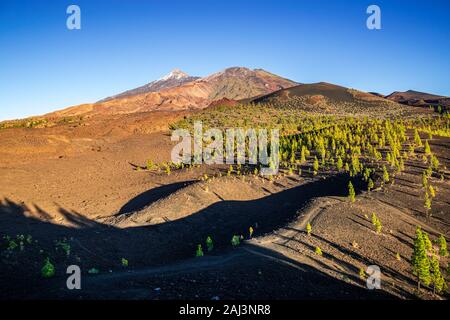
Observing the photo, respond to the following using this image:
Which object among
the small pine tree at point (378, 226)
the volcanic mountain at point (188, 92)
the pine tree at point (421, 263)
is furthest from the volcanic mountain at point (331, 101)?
the pine tree at point (421, 263)

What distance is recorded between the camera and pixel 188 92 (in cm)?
11312

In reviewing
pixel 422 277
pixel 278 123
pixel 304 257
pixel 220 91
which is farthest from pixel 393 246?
pixel 220 91

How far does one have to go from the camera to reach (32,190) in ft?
97.5

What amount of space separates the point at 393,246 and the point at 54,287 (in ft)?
53.0

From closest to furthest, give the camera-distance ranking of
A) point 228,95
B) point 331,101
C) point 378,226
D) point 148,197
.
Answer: point 378,226
point 148,197
point 331,101
point 228,95

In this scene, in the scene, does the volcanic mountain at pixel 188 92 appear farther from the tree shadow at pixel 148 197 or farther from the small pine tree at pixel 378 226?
the small pine tree at pixel 378 226

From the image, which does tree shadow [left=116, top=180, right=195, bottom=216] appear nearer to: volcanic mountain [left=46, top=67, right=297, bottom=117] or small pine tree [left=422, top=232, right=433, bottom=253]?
small pine tree [left=422, top=232, right=433, bottom=253]

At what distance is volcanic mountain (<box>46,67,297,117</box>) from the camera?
79.4 meters

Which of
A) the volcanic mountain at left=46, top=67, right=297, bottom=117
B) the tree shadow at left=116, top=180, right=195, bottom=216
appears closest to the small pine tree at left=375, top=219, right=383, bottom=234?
the tree shadow at left=116, top=180, right=195, bottom=216

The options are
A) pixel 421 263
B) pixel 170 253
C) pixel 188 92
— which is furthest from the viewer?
pixel 188 92

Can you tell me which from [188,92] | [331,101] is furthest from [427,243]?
[188,92]

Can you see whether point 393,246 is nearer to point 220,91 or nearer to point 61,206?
point 61,206

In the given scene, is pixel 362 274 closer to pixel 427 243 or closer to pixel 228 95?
pixel 427 243

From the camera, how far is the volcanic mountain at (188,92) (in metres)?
79.4
